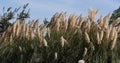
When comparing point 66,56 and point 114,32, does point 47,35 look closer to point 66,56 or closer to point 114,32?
point 66,56

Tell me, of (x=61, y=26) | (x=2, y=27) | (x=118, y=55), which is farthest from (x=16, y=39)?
(x=2, y=27)

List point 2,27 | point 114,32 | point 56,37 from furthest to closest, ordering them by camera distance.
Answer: point 2,27 < point 56,37 < point 114,32

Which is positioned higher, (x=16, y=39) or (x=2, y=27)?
(x=16, y=39)

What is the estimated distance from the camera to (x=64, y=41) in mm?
9195

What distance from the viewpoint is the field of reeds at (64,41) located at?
356 inches

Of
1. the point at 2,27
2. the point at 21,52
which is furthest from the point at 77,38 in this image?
the point at 2,27

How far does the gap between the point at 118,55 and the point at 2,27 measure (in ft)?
32.7

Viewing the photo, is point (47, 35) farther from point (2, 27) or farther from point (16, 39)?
point (2, 27)

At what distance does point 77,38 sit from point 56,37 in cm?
51

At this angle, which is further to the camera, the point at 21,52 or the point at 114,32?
the point at 21,52

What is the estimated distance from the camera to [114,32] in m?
8.94

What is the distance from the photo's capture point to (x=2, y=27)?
60.7ft

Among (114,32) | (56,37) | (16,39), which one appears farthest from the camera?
(16,39)

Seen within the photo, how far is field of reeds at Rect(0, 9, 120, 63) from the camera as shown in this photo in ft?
29.7
